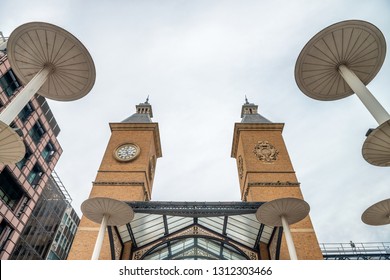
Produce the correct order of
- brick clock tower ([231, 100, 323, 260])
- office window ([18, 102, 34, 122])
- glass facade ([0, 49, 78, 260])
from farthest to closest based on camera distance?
office window ([18, 102, 34, 122]), glass facade ([0, 49, 78, 260]), brick clock tower ([231, 100, 323, 260])

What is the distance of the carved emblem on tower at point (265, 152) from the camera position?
21477 mm

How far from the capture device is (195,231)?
1520cm

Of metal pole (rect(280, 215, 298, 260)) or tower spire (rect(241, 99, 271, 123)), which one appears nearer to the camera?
metal pole (rect(280, 215, 298, 260))

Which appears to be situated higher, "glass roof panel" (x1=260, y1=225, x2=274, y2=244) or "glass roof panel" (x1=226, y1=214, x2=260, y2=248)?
"glass roof panel" (x1=226, y1=214, x2=260, y2=248)

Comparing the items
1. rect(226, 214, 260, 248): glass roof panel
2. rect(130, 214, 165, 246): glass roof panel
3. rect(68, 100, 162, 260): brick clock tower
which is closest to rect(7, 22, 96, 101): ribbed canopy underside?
rect(130, 214, 165, 246): glass roof panel

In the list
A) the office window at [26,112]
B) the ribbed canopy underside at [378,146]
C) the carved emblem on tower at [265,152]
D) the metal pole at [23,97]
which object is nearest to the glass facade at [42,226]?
the office window at [26,112]

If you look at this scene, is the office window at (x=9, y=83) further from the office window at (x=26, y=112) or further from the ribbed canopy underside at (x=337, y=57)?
the ribbed canopy underside at (x=337, y=57)

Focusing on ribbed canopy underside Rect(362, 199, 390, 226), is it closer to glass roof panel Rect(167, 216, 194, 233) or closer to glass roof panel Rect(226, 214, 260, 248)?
glass roof panel Rect(226, 214, 260, 248)

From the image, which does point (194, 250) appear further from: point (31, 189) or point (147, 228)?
point (31, 189)

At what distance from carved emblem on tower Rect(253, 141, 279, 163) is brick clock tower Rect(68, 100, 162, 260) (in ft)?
30.0

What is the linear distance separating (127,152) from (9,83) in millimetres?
15372

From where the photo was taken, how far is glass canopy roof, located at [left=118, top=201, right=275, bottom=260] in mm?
13078
